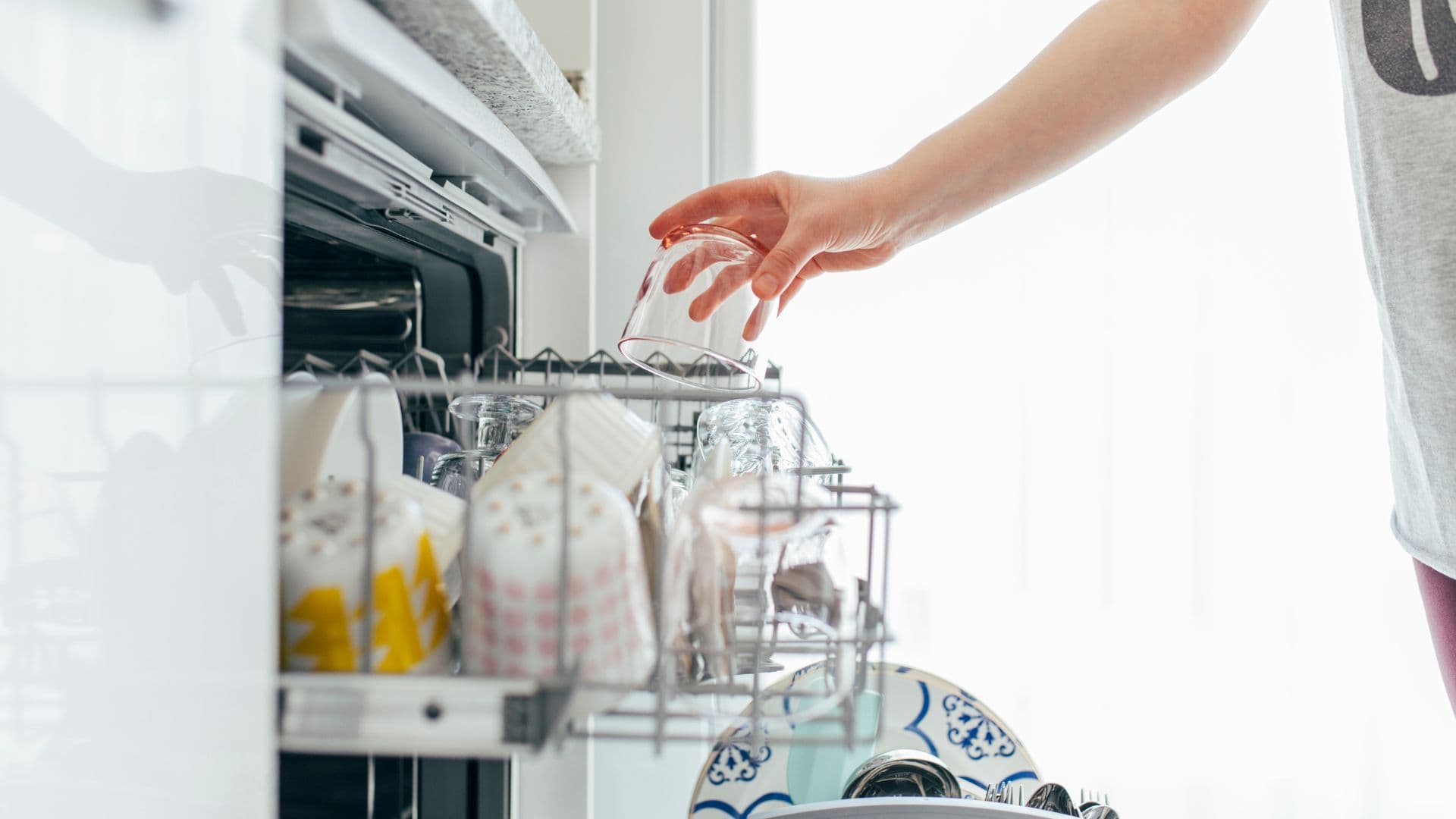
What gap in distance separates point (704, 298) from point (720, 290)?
0.6 inches

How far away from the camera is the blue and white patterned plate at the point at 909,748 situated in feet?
3.01

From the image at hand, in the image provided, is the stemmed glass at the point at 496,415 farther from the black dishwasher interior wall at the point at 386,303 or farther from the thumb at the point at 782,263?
the thumb at the point at 782,263


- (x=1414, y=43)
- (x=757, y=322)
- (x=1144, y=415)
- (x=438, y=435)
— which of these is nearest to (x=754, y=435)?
(x=757, y=322)

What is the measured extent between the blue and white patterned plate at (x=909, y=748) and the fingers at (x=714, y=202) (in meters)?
0.48

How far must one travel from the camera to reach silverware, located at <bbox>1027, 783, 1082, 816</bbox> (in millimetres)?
808

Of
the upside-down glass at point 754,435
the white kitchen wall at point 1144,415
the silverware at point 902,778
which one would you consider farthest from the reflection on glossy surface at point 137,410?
the white kitchen wall at point 1144,415

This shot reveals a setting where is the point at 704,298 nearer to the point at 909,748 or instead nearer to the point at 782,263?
the point at 782,263

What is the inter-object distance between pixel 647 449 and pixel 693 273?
244 mm

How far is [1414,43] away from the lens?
0.66m

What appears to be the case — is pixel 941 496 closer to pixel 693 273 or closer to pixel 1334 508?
pixel 1334 508

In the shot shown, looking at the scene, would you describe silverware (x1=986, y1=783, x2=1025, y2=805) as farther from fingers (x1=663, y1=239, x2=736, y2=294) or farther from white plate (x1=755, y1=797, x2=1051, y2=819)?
fingers (x1=663, y1=239, x2=736, y2=294)

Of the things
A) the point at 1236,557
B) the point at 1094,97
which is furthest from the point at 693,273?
the point at 1236,557

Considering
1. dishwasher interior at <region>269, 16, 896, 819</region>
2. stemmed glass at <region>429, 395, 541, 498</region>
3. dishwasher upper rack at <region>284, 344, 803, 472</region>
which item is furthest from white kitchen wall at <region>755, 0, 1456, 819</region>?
stemmed glass at <region>429, 395, 541, 498</region>

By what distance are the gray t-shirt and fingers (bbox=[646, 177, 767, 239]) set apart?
1.60ft
